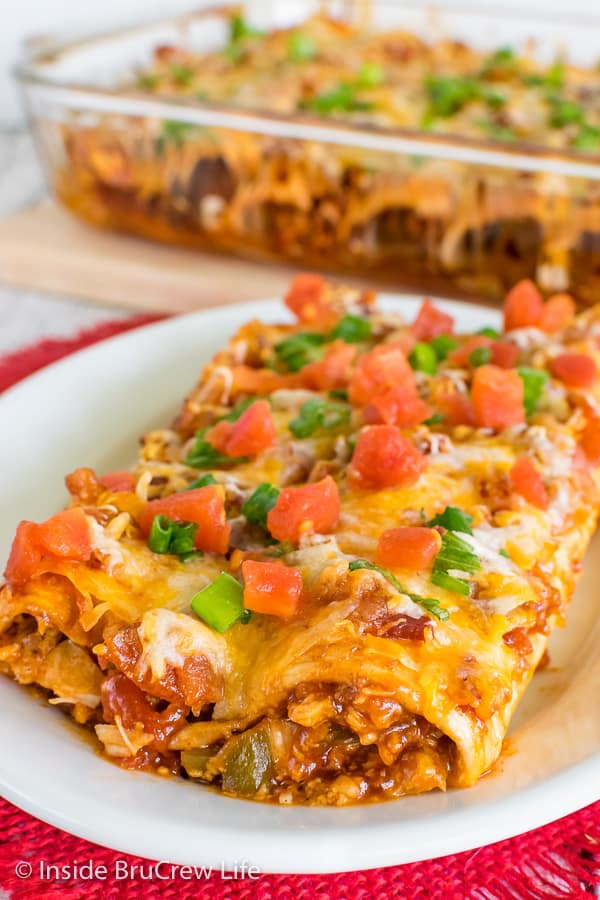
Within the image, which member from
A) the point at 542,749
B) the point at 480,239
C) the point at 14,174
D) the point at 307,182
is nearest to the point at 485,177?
the point at 480,239

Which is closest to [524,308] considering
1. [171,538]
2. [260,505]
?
[260,505]

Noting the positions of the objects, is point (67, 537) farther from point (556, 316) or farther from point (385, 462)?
point (556, 316)

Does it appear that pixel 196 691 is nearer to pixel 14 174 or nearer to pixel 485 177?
pixel 485 177

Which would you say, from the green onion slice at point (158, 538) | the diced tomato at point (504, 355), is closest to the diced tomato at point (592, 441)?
the diced tomato at point (504, 355)

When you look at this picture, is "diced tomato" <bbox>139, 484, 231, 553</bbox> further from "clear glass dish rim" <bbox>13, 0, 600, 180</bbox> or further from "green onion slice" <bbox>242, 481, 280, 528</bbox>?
"clear glass dish rim" <bbox>13, 0, 600, 180</bbox>

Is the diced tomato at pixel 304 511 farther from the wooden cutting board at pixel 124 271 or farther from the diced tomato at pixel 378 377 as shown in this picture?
the wooden cutting board at pixel 124 271

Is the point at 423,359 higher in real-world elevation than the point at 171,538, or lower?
lower
